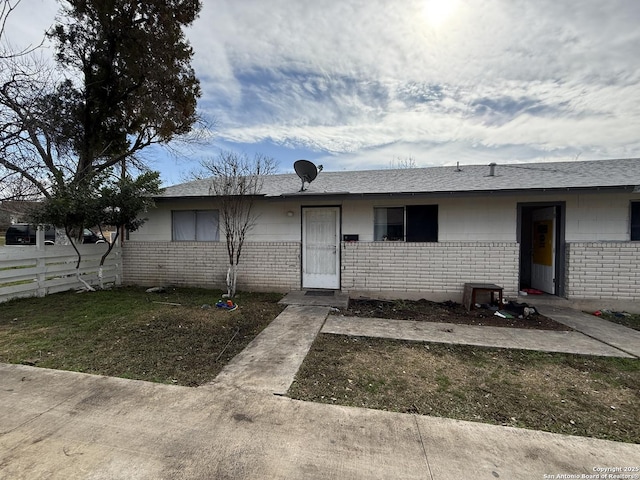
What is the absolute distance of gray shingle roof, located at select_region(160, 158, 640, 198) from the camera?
636 cm

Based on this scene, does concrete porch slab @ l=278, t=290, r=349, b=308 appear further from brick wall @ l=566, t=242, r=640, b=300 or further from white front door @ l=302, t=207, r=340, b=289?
brick wall @ l=566, t=242, r=640, b=300

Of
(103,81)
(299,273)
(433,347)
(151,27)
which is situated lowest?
(433,347)

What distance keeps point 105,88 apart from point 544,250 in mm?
13429

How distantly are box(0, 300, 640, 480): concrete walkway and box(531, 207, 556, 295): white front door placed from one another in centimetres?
592

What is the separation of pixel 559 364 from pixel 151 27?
13.0 m

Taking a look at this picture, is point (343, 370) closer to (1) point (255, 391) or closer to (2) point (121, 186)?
(1) point (255, 391)

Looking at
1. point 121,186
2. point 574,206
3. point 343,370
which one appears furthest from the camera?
point 121,186

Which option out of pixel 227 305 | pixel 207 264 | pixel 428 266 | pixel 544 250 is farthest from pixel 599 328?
pixel 207 264

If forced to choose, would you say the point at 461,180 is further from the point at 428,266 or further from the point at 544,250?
the point at 544,250

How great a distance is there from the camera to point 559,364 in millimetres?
3777

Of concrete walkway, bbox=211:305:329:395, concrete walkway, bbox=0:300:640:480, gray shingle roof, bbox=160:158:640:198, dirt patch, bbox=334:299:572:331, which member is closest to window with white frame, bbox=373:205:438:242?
gray shingle roof, bbox=160:158:640:198

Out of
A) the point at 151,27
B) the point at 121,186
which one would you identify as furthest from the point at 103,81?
the point at 121,186

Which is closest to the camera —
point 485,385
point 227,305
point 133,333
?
point 485,385

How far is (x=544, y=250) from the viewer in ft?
24.7
